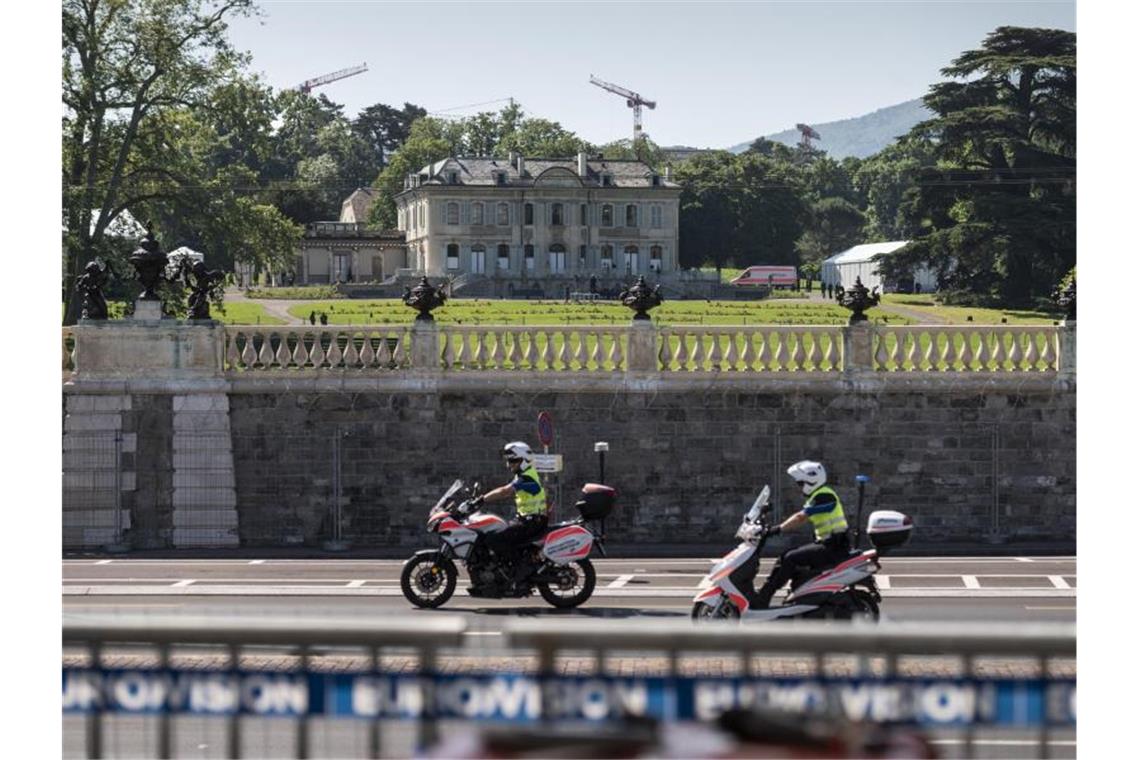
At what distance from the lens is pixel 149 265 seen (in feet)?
83.7

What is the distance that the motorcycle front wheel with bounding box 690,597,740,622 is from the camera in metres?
15.3

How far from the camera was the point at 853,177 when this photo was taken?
17300cm

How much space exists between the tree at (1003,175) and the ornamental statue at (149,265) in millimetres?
44072

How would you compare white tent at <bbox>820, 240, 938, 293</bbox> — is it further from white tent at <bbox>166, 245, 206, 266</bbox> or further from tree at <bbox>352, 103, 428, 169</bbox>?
tree at <bbox>352, 103, 428, 169</bbox>

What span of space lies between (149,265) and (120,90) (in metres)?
17.9

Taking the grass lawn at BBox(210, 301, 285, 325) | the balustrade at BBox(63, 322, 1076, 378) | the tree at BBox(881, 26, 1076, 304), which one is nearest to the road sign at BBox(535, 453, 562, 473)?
the balustrade at BBox(63, 322, 1076, 378)

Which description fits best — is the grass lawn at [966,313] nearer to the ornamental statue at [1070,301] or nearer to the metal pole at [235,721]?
the ornamental statue at [1070,301]

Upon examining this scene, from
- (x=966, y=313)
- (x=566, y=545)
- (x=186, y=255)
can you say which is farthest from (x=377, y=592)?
(x=966, y=313)

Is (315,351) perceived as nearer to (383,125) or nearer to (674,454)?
(674,454)

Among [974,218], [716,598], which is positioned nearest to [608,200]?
[974,218]

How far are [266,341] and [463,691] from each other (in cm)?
1943

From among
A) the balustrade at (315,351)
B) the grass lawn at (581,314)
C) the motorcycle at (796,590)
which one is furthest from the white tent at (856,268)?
the motorcycle at (796,590)

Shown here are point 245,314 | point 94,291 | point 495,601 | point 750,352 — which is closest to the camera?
point 495,601

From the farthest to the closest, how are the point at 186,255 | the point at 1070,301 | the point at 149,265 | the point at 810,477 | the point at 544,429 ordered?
the point at 186,255 < the point at 1070,301 < the point at 149,265 < the point at 544,429 < the point at 810,477
